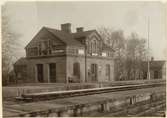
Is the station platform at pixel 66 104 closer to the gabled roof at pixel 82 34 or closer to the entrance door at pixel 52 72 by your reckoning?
the entrance door at pixel 52 72

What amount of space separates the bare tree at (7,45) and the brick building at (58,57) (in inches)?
2.5

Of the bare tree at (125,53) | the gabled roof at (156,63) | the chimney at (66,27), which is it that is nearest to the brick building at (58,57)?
the chimney at (66,27)

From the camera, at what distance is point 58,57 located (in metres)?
1.93

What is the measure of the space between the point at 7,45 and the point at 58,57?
386 millimetres

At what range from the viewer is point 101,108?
6.68 feet

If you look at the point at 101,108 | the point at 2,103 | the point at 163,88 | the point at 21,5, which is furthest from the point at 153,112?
the point at 21,5

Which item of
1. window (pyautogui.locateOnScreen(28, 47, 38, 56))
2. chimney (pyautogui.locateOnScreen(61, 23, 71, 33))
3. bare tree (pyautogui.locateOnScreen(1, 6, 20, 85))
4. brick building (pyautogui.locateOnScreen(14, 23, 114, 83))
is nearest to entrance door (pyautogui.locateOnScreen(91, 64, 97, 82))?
brick building (pyautogui.locateOnScreen(14, 23, 114, 83))

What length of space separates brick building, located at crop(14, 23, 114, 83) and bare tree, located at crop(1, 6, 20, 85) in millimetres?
62

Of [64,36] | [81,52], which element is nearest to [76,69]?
[81,52]

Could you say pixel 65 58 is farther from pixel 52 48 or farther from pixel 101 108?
pixel 101 108

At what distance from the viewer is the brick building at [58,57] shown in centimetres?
193

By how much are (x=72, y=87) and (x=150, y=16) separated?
32.7 inches

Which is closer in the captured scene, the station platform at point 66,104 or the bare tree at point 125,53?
the station platform at point 66,104

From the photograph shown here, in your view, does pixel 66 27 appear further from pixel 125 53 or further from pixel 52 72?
pixel 125 53
